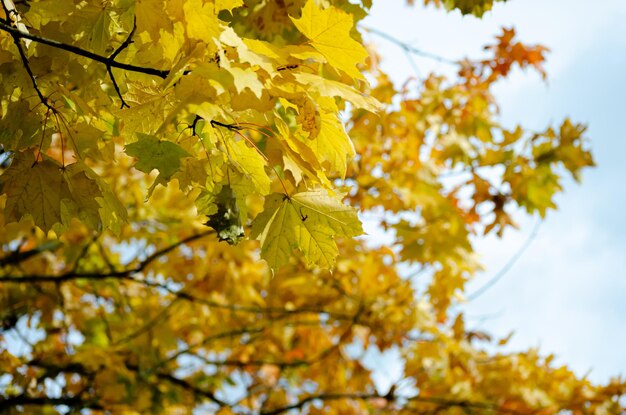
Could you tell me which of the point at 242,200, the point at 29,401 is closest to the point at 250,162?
the point at 242,200

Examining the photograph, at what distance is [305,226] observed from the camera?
5.36 ft

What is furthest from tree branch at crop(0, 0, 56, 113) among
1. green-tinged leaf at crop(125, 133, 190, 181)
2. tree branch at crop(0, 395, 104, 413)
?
tree branch at crop(0, 395, 104, 413)

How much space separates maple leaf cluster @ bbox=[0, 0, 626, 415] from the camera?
1500mm

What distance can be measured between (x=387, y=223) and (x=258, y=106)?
3130 millimetres

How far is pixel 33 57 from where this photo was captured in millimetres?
1640

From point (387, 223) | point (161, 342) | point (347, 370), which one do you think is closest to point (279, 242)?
point (387, 223)

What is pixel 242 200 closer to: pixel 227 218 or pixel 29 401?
pixel 227 218

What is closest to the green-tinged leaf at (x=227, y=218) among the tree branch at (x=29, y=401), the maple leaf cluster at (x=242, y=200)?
the maple leaf cluster at (x=242, y=200)

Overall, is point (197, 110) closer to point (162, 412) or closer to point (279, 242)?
point (279, 242)

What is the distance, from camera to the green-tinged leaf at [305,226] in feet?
5.20

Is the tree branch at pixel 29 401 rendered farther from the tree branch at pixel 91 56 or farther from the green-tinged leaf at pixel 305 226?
the tree branch at pixel 91 56

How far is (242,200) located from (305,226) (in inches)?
7.9

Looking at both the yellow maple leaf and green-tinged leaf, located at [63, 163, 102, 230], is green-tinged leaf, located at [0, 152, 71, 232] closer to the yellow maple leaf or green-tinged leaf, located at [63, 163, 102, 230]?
green-tinged leaf, located at [63, 163, 102, 230]

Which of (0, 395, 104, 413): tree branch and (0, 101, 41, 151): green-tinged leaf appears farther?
(0, 395, 104, 413): tree branch
